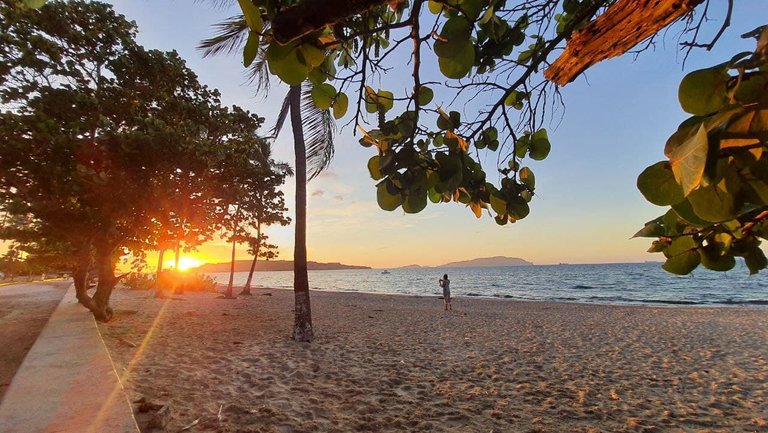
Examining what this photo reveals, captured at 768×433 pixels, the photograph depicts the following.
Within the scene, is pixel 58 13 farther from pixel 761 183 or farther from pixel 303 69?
pixel 761 183

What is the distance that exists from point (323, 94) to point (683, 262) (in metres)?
1.06

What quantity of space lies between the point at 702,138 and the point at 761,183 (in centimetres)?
18

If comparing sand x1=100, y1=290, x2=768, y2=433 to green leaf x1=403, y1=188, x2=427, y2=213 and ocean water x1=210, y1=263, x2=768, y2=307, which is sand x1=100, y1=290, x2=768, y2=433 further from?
green leaf x1=403, y1=188, x2=427, y2=213

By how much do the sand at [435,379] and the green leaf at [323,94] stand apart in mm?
3257

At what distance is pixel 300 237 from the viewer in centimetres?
735

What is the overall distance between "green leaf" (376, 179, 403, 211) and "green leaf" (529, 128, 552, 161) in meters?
0.58

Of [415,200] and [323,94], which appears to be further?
[323,94]

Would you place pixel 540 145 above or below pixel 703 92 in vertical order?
above

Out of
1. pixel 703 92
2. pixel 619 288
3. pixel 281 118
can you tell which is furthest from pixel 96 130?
pixel 619 288

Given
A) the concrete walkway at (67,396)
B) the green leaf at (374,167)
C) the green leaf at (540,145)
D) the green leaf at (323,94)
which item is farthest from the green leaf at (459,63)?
the concrete walkway at (67,396)

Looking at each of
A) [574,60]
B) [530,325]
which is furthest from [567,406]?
[530,325]

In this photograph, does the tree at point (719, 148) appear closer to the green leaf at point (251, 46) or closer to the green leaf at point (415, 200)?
the green leaf at point (415, 200)

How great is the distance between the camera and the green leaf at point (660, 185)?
48 cm

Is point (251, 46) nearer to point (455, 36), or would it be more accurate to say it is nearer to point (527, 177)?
point (455, 36)
